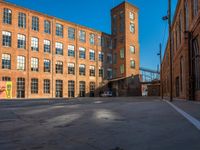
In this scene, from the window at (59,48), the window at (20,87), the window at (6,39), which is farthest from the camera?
the window at (59,48)

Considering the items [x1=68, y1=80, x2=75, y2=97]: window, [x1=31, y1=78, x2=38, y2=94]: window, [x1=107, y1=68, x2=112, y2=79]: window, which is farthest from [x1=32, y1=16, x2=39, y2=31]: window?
[x1=107, y1=68, x2=112, y2=79]: window

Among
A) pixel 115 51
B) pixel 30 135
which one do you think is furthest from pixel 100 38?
pixel 30 135

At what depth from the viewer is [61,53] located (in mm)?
53562

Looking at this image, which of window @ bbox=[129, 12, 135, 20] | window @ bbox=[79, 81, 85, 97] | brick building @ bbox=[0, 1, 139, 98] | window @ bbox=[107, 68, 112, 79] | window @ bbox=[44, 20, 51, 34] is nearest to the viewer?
brick building @ bbox=[0, 1, 139, 98]

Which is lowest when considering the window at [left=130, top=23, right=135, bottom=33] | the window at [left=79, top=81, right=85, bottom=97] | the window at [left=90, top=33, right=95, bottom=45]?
the window at [left=79, top=81, right=85, bottom=97]

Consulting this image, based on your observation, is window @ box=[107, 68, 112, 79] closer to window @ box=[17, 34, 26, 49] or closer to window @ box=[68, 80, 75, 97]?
window @ box=[68, 80, 75, 97]

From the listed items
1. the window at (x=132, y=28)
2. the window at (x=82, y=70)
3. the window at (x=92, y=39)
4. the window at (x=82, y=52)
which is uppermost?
the window at (x=132, y=28)

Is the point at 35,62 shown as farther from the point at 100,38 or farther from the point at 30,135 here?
the point at 30,135

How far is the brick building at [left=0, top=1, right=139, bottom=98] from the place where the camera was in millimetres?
45344

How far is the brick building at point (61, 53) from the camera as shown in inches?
1785

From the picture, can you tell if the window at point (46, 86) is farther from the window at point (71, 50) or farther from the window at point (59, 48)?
the window at point (71, 50)

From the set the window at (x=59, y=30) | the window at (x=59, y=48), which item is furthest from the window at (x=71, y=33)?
the window at (x=59, y=48)

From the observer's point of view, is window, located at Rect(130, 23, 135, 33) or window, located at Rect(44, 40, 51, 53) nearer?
window, located at Rect(44, 40, 51, 53)

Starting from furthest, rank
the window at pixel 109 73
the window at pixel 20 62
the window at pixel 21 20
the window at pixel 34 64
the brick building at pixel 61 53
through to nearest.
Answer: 1. the window at pixel 109 73
2. the window at pixel 34 64
3. the window at pixel 21 20
4. the window at pixel 20 62
5. the brick building at pixel 61 53
